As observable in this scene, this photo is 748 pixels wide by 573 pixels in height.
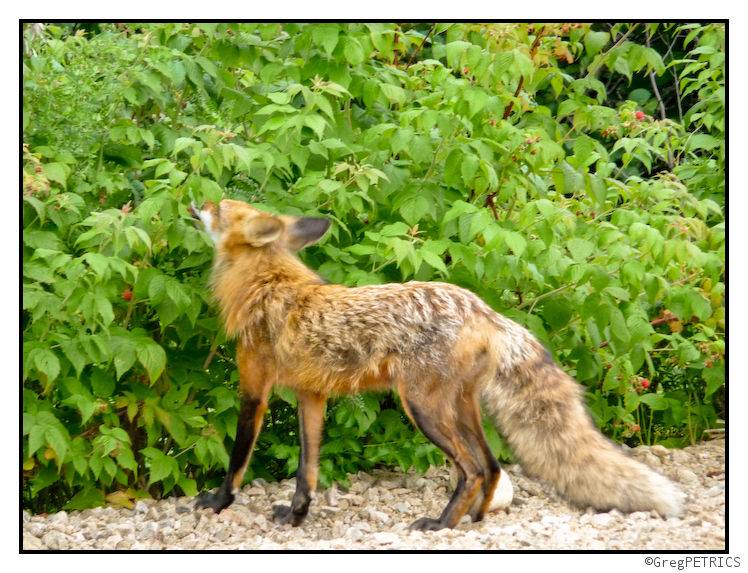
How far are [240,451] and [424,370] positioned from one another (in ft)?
4.28

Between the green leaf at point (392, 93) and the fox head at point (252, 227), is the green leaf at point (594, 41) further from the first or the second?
the fox head at point (252, 227)

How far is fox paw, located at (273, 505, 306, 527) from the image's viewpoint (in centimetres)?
501

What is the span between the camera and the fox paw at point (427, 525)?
466 centimetres

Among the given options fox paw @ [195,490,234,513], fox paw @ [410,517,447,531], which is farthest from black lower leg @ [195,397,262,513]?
fox paw @ [410,517,447,531]

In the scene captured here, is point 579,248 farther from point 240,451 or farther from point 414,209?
point 240,451

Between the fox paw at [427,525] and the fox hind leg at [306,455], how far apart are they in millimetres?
702

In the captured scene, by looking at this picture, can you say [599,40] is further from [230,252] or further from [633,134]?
[230,252]

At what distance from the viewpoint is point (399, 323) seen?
4578mm

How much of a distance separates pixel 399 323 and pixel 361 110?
6.93 feet

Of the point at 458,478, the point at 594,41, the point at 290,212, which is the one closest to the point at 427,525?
the point at 458,478

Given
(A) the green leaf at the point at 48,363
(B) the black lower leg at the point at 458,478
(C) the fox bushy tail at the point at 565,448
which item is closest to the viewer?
(A) the green leaf at the point at 48,363

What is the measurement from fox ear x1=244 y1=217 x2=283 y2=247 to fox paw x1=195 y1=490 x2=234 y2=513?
1590 mm

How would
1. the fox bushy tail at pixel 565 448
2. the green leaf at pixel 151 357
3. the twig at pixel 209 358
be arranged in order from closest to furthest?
1. the fox bushy tail at pixel 565 448
2. the green leaf at pixel 151 357
3. the twig at pixel 209 358

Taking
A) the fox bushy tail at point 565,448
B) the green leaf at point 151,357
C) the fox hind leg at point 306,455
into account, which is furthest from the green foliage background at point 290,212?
the fox bushy tail at point 565,448
